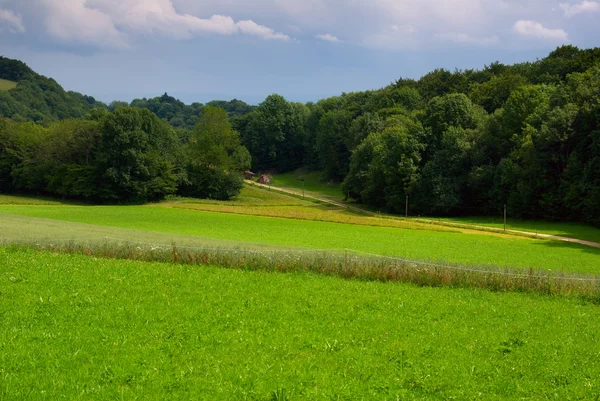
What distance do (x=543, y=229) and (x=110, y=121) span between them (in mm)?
69689

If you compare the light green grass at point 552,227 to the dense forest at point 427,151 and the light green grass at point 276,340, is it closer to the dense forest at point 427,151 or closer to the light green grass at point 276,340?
the dense forest at point 427,151

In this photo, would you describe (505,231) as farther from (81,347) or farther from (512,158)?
(81,347)

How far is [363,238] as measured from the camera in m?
45.4

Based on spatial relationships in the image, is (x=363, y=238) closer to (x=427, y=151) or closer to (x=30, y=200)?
(x=427, y=151)

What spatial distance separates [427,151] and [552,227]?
2862 cm

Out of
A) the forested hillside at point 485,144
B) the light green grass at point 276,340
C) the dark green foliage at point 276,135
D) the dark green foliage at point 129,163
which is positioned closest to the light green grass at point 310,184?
the forested hillside at point 485,144

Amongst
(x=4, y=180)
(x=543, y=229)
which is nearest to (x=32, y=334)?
(x=543, y=229)

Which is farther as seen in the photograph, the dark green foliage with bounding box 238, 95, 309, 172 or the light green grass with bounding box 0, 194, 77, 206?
the dark green foliage with bounding box 238, 95, 309, 172

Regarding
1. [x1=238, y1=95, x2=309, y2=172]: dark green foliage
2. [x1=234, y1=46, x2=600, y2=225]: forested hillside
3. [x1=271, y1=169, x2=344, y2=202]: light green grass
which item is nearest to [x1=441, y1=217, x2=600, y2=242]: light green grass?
[x1=234, y1=46, x2=600, y2=225]: forested hillside

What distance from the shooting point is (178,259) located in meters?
24.7

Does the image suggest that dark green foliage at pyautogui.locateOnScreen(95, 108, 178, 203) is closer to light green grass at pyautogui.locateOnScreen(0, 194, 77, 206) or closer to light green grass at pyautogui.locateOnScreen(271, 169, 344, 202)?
light green grass at pyautogui.locateOnScreen(0, 194, 77, 206)

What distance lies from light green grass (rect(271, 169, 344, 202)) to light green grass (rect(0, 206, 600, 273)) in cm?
5244

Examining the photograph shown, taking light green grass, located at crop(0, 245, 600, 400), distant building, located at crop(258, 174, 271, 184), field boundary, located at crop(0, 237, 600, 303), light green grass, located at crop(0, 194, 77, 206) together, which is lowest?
light green grass, located at crop(0, 194, 77, 206)

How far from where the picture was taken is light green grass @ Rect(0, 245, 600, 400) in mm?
10250
